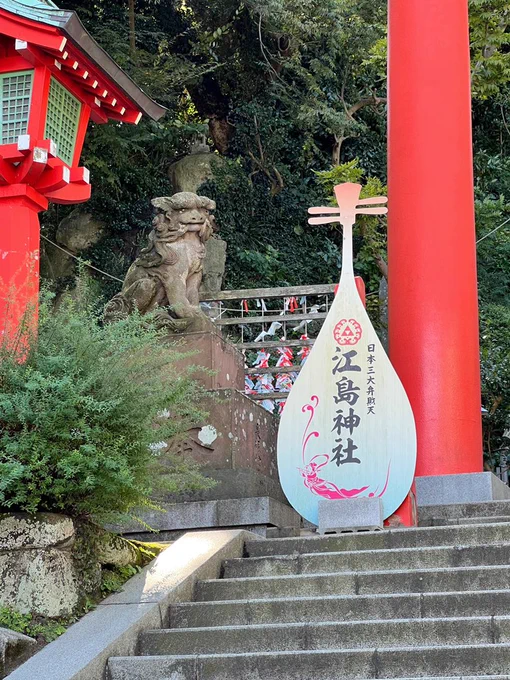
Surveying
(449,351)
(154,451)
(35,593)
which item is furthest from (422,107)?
(35,593)

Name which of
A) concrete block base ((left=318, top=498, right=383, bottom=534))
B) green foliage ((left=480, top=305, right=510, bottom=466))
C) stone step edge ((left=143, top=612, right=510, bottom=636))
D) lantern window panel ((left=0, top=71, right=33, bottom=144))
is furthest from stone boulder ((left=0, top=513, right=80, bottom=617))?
green foliage ((left=480, top=305, right=510, bottom=466))

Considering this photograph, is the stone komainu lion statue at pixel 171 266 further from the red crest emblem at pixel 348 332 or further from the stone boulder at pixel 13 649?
the stone boulder at pixel 13 649

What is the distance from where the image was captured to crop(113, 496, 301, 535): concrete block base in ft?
21.9

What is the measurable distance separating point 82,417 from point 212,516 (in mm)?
2176

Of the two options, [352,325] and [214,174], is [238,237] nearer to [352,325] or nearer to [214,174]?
[214,174]

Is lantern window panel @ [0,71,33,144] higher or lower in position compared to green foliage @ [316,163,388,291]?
lower

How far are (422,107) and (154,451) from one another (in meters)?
5.06

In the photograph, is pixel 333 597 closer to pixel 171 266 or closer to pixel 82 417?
pixel 82 417

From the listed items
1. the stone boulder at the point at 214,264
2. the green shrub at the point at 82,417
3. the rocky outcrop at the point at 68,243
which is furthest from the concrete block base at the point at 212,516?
the rocky outcrop at the point at 68,243

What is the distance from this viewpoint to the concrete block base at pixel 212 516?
6.66m

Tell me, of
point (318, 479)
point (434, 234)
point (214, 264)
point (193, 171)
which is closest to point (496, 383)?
point (434, 234)

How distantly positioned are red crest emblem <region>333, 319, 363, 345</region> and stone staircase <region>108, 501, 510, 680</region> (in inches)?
66.5

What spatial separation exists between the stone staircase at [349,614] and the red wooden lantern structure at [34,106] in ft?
11.7

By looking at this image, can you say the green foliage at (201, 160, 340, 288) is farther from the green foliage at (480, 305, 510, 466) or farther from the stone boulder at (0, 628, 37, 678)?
the stone boulder at (0, 628, 37, 678)
